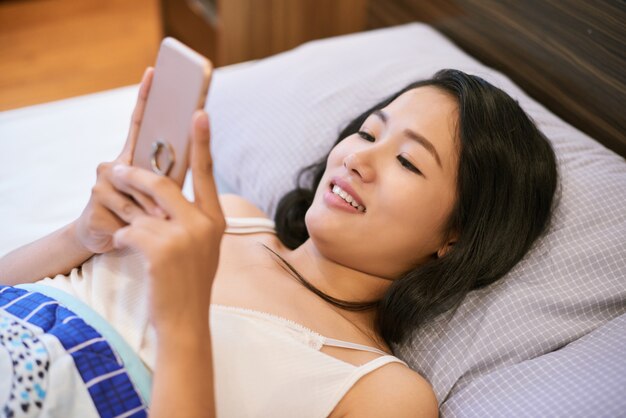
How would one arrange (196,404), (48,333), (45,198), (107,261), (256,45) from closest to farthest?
(196,404) → (48,333) → (107,261) → (45,198) → (256,45)

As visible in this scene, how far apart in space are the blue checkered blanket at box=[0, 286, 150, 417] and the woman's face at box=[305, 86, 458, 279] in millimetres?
407

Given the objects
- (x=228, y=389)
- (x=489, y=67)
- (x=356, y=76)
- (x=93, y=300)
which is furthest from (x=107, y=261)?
(x=489, y=67)

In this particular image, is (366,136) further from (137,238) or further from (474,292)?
(137,238)

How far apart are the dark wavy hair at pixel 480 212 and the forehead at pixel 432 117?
0.01m

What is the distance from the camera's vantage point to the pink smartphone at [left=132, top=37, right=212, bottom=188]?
2.70 feet

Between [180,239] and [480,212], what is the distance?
63cm

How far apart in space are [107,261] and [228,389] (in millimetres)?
315

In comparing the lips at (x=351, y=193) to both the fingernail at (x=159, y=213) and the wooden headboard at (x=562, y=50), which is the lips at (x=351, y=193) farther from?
the wooden headboard at (x=562, y=50)

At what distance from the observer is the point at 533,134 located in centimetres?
129

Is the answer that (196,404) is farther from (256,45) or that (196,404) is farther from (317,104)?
(256,45)

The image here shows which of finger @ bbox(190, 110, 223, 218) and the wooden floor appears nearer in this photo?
finger @ bbox(190, 110, 223, 218)

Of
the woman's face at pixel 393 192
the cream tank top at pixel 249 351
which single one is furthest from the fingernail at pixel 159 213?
the woman's face at pixel 393 192

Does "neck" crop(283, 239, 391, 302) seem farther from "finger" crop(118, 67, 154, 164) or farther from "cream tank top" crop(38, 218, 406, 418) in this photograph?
"finger" crop(118, 67, 154, 164)

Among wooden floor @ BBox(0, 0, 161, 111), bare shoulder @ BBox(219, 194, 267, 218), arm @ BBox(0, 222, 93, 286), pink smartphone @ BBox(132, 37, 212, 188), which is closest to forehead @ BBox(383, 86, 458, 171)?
bare shoulder @ BBox(219, 194, 267, 218)
